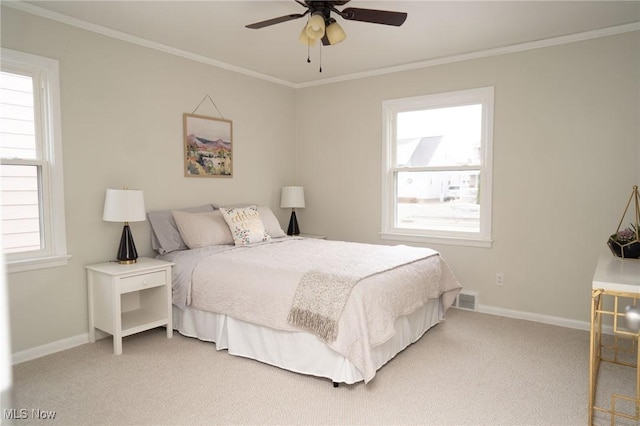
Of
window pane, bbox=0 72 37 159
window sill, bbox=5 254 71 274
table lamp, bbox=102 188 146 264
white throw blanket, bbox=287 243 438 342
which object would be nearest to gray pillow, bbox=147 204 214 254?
table lamp, bbox=102 188 146 264

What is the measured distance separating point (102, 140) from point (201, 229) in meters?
1.09

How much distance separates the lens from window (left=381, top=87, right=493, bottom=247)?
167 inches

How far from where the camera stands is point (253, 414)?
2.38m

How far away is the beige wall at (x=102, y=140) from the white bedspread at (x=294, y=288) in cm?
75

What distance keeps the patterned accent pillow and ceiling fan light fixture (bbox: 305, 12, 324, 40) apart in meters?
1.92

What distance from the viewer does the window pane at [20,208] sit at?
3061 millimetres

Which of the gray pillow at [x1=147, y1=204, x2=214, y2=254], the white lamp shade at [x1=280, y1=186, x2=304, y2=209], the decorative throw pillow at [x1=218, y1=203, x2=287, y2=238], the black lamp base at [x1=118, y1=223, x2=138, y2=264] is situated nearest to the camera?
the black lamp base at [x1=118, y1=223, x2=138, y2=264]

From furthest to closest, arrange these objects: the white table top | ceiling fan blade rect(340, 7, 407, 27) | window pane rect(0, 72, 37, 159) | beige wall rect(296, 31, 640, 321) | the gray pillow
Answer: the gray pillow, beige wall rect(296, 31, 640, 321), window pane rect(0, 72, 37, 159), ceiling fan blade rect(340, 7, 407, 27), the white table top

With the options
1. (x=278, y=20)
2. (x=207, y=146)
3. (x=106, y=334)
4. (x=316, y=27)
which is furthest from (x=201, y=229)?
(x=316, y=27)

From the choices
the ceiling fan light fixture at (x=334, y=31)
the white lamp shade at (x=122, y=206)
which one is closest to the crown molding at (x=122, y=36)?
the white lamp shade at (x=122, y=206)

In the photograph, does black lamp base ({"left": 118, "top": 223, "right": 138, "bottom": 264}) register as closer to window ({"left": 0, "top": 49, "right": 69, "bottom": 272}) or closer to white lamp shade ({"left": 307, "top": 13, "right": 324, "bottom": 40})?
window ({"left": 0, "top": 49, "right": 69, "bottom": 272})

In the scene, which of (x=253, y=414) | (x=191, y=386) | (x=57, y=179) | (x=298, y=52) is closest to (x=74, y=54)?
(x=57, y=179)

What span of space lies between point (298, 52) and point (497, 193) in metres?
2.35

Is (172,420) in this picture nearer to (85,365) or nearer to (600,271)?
(85,365)
